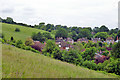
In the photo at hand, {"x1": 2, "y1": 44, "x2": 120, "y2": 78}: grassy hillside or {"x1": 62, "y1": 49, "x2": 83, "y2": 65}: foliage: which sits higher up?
{"x1": 2, "y1": 44, "x2": 120, "y2": 78}: grassy hillside

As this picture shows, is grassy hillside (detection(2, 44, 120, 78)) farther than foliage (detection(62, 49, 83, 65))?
No

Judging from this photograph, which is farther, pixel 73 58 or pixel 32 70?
pixel 73 58

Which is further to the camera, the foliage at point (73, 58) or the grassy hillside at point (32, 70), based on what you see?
the foliage at point (73, 58)

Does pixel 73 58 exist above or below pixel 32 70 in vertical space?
below

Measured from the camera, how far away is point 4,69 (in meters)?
5.41

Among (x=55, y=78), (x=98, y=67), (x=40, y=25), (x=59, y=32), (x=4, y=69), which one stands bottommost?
(x=98, y=67)

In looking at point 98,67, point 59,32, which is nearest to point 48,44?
point 98,67

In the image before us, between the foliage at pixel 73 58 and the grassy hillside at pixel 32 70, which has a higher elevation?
the grassy hillside at pixel 32 70

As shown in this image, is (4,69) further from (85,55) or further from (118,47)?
(118,47)

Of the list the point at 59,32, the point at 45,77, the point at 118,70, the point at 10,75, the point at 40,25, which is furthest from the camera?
the point at 40,25

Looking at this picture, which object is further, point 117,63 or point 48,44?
point 48,44

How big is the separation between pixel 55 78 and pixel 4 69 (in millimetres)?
2210

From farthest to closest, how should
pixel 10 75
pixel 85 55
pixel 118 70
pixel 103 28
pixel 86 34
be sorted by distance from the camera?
pixel 103 28, pixel 86 34, pixel 85 55, pixel 118 70, pixel 10 75

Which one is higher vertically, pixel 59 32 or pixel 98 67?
pixel 59 32
